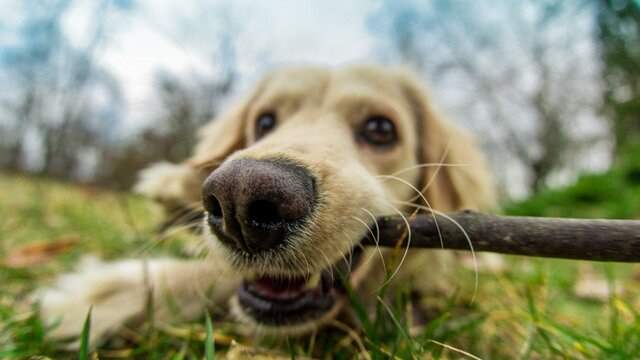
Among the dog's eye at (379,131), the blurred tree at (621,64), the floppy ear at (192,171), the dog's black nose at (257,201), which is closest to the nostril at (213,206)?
the dog's black nose at (257,201)

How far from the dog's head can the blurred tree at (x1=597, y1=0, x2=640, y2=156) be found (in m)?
6.44

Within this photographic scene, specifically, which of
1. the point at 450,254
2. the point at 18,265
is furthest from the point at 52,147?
the point at 450,254

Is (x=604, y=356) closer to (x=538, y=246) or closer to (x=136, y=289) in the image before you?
(x=538, y=246)

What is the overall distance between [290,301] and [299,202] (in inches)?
20.9

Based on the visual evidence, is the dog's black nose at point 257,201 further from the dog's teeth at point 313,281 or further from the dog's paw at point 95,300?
the dog's paw at point 95,300

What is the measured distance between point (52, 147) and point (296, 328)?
1666 centimetres

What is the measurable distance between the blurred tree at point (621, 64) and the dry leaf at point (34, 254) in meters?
7.98

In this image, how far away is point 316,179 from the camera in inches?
53.8

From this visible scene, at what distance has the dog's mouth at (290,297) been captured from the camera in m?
1.57

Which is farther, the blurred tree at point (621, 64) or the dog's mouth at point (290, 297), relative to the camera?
the blurred tree at point (621, 64)

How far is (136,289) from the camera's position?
6.36 feet

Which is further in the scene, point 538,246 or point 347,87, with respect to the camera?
point 347,87

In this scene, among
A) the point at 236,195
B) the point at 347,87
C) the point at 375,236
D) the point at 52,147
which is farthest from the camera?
the point at 52,147

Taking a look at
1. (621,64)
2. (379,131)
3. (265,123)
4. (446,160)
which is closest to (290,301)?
(379,131)
